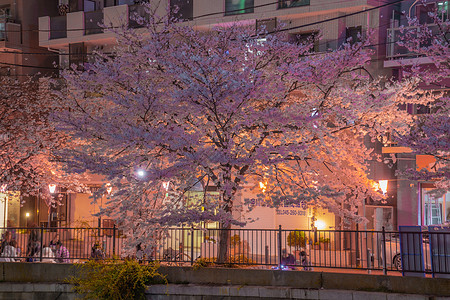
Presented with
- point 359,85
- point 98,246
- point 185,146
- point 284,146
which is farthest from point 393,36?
point 98,246

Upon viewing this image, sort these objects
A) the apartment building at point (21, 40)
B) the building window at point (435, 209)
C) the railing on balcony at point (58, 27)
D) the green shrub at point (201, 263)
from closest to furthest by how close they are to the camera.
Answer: the green shrub at point (201, 263)
the building window at point (435, 209)
the railing on balcony at point (58, 27)
the apartment building at point (21, 40)

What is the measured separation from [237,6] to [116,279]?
56.9 ft

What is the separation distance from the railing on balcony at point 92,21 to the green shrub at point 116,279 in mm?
19897

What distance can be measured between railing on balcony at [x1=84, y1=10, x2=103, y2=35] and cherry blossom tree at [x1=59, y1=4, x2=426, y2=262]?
1574 centimetres

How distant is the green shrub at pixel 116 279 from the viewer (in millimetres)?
16141

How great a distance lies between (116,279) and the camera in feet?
53.1

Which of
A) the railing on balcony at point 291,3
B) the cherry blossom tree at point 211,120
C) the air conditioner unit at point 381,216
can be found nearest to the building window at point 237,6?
the railing on balcony at point 291,3

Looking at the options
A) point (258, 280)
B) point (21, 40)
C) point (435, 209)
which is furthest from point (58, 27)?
point (258, 280)

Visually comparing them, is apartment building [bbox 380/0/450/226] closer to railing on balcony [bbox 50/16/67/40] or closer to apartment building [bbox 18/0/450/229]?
apartment building [bbox 18/0/450/229]

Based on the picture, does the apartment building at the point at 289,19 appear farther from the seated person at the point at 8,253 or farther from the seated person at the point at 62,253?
the seated person at the point at 8,253

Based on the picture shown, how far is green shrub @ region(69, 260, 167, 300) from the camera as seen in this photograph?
16141 millimetres

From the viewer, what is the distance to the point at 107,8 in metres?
33.0

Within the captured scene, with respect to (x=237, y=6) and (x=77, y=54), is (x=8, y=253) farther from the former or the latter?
(x=77, y=54)

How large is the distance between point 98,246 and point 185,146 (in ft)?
16.8
